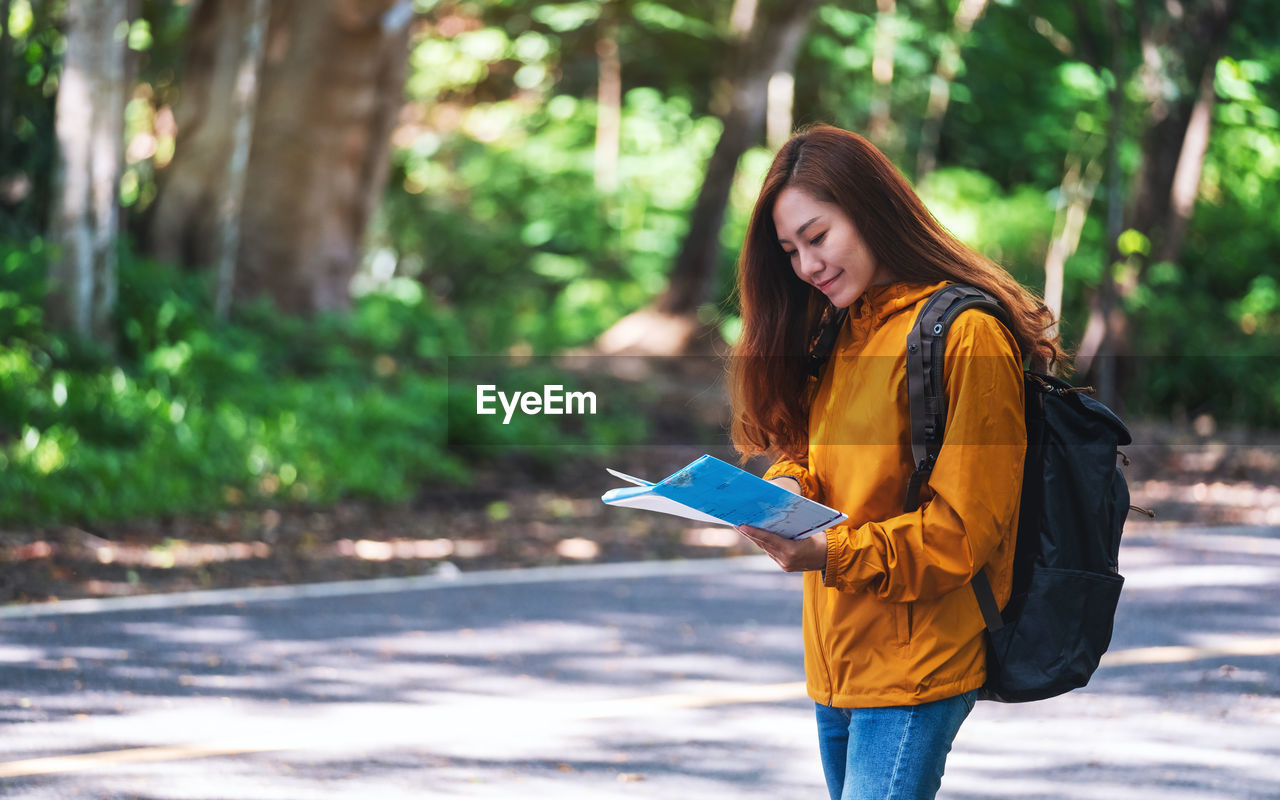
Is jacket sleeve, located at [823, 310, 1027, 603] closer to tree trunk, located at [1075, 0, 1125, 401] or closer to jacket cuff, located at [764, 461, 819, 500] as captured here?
jacket cuff, located at [764, 461, 819, 500]

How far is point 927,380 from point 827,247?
354 mm

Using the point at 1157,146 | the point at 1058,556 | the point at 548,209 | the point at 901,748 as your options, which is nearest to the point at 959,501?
the point at 1058,556

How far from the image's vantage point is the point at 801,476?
2.92 meters

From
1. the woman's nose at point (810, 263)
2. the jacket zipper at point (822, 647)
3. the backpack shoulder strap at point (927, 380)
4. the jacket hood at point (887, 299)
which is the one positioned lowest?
the jacket zipper at point (822, 647)

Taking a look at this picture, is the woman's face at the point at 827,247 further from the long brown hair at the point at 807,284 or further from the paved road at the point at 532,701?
the paved road at the point at 532,701

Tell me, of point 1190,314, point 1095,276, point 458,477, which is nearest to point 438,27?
point 1095,276

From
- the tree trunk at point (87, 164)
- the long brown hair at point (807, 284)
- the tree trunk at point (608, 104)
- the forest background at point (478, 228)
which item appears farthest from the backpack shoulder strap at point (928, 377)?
the tree trunk at point (608, 104)

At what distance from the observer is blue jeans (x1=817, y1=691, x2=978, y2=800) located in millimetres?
2709

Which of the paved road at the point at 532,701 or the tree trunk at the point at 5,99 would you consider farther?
the tree trunk at the point at 5,99

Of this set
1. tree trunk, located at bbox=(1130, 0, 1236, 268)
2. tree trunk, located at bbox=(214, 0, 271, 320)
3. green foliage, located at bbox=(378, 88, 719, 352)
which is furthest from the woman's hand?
green foliage, located at bbox=(378, 88, 719, 352)

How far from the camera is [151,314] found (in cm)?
1296

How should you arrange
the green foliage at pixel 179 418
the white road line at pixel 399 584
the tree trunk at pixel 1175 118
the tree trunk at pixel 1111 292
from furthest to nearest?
the tree trunk at pixel 1175 118 → the tree trunk at pixel 1111 292 → the green foliage at pixel 179 418 → the white road line at pixel 399 584

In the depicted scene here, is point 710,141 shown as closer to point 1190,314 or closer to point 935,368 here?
point 1190,314

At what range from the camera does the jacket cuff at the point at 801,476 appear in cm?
290
